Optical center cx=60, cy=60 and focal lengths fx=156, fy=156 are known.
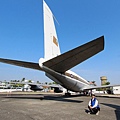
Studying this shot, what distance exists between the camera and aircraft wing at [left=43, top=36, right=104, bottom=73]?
35.1 ft

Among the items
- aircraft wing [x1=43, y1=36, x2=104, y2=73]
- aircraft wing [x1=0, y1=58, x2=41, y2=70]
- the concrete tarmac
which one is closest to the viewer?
the concrete tarmac

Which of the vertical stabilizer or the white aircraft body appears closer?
the white aircraft body

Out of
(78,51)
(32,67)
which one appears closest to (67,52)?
(78,51)

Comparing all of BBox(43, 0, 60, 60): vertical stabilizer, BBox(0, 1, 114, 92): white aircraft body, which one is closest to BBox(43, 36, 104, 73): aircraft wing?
BBox(0, 1, 114, 92): white aircraft body

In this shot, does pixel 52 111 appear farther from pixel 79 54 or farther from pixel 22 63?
pixel 22 63

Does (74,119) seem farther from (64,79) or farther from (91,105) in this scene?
(64,79)

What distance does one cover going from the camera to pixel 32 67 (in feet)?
51.7

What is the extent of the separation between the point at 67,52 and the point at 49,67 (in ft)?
13.1

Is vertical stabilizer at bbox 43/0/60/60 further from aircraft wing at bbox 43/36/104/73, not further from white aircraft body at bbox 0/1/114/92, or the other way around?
aircraft wing at bbox 43/36/104/73

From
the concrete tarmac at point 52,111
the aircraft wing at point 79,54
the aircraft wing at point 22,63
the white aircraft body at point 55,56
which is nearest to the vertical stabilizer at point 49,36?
the white aircraft body at point 55,56

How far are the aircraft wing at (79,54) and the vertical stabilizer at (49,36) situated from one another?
2199 millimetres

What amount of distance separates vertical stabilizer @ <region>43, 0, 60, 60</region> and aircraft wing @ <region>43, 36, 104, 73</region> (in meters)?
2.20

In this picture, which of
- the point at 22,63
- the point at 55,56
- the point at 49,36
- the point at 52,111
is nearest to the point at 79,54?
the point at 55,56

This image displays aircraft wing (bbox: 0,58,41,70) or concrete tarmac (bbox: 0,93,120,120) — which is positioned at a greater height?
aircraft wing (bbox: 0,58,41,70)
